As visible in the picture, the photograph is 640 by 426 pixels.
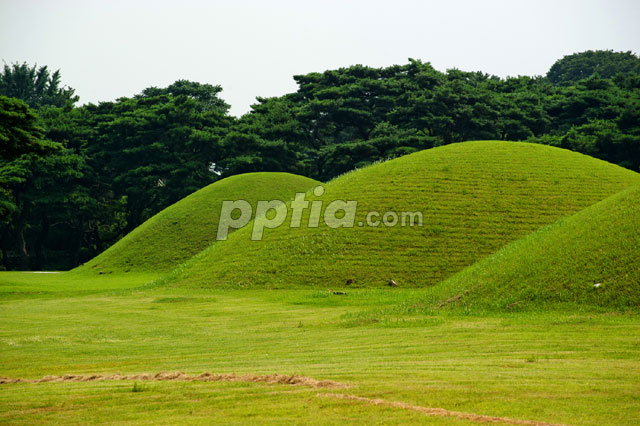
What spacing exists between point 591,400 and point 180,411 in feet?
16.2

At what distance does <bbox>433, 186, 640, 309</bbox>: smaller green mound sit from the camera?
17.0 metres

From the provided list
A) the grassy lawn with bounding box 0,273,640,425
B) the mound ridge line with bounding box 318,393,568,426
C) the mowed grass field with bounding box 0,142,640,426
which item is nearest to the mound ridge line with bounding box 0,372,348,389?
the mowed grass field with bounding box 0,142,640,426

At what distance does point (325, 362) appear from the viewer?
11219 mm

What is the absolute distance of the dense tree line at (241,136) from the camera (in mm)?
58406

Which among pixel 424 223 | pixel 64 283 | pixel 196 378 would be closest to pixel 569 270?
pixel 196 378

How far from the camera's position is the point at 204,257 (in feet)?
115

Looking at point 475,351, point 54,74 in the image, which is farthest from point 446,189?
point 54,74

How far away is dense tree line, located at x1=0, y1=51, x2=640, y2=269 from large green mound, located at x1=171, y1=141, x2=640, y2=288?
17.9 meters

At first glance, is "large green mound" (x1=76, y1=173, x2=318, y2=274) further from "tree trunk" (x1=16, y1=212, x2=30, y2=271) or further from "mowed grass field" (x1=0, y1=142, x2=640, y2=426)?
"tree trunk" (x1=16, y1=212, x2=30, y2=271)

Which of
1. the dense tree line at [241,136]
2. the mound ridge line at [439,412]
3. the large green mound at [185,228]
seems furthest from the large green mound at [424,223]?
the mound ridge line at [439,412]

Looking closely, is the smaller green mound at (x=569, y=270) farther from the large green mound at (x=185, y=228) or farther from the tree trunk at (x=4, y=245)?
the tree trunk at (x=4, y=245)

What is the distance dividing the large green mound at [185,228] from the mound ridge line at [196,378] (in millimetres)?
31074

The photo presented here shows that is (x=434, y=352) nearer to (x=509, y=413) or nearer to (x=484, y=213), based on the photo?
(x=509, y=413)

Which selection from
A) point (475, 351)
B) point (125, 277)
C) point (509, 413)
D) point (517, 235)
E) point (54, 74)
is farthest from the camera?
point (54, 74)
